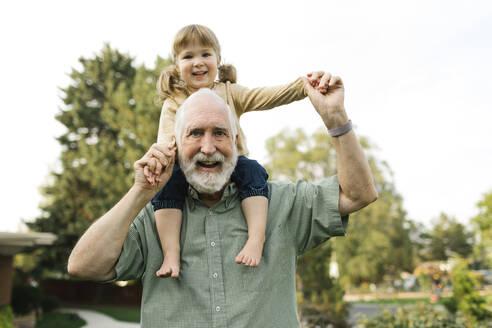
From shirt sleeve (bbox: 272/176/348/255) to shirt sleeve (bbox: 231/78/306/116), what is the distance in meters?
0.43

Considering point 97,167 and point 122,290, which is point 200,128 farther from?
point 122,290

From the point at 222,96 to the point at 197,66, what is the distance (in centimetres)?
21

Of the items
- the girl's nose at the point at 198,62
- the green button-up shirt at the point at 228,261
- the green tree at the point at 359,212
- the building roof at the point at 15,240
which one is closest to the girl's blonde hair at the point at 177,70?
the girl's nose at the point at 198,62

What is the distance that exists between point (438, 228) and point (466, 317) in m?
39.3

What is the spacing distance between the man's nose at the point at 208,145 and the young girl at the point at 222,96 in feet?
0.80

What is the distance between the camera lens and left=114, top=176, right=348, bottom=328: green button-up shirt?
161 centimetres

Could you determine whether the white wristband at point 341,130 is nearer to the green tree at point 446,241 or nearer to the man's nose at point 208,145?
the man's nose at point 208,145

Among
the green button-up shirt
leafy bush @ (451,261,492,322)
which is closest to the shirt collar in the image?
the green button-up shirt

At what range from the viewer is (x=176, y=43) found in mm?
2186

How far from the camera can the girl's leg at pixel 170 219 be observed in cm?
164

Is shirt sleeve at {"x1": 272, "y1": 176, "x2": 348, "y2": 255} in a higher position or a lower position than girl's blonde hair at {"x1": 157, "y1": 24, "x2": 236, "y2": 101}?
lower

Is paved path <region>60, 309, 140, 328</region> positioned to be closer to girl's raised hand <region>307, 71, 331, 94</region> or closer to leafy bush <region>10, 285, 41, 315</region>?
leafy bush <region>10, 285, 41, 315</region>

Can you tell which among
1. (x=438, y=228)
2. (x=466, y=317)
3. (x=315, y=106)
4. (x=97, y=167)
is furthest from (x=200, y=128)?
(x=438, y=228)

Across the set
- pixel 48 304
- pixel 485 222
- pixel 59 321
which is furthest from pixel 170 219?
pixel 48 304
